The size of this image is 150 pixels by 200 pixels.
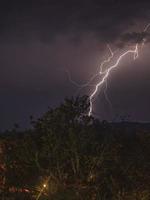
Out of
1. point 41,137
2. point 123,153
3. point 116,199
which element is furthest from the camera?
point 123,153

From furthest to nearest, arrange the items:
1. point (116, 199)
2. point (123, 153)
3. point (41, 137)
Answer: point (123, 153) → point (41, 137) → point (116, 199)

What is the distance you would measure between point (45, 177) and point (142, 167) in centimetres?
274

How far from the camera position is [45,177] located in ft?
51.4

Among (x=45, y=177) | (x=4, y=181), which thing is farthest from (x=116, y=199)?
(x=4, y=181)

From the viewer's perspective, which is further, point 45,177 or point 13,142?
point 13,142

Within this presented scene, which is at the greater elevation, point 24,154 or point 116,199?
point 24,154

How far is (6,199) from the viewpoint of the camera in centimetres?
1523

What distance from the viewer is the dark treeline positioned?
50.6 feet

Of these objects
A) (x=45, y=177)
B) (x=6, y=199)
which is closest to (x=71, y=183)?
(x=45, y=177)

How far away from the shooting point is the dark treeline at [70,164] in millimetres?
15422

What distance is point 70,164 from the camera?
1605 cm

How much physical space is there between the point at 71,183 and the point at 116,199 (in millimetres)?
1358

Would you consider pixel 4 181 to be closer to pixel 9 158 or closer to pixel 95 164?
pixel 9 158

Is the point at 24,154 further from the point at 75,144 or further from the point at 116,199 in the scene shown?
the point at 116,199
